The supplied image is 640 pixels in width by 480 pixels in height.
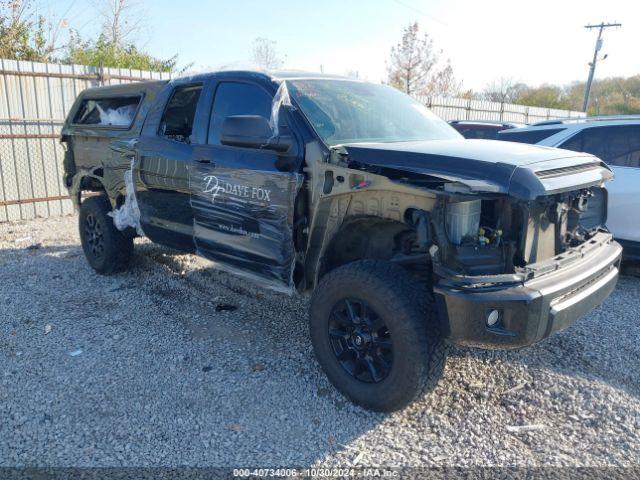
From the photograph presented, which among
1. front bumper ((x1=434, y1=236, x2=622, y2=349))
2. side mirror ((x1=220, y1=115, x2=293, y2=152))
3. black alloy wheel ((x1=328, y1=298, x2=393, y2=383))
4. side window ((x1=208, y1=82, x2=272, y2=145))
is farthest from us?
side window ((x1=208, y1=82, x2=272, y2=145))

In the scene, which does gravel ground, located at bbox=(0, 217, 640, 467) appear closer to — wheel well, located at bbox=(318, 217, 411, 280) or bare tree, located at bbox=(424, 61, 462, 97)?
wheel well, located at bbox=(318, 217, 411, 280)

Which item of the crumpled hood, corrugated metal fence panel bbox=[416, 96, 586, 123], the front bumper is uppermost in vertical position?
corrugated metal fence panel bbox=[416, 96, 586, 123]

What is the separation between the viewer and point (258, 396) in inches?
130

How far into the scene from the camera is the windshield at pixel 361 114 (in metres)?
3.62

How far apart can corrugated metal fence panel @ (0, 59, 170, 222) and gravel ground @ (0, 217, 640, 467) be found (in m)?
4.48

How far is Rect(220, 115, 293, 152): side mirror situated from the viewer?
3.41 meters

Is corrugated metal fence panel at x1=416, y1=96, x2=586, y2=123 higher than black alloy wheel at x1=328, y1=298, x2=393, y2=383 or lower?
→ higher

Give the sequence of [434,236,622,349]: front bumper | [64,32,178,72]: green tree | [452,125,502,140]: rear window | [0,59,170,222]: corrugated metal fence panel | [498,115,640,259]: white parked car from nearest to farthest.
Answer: [434,236,622,349]: front bumper
[498,115,640,259]: white parked car
[0,59,170,222]: corrugated metal fence panel
[452,125,502,140]: rear window
[64,32,178,72]: green tree

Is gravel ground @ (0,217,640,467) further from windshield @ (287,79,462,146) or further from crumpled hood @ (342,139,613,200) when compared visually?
windshield @ (287,79,462,146)

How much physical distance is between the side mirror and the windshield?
0.89ft

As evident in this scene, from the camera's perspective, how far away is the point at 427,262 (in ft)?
10.6

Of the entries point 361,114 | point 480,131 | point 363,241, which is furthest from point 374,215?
point 480,131

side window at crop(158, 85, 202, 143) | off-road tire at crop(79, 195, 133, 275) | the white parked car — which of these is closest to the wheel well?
side window at crop(158, 85, 202, 143)

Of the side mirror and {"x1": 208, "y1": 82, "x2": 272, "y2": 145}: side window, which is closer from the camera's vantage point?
the side mirror
